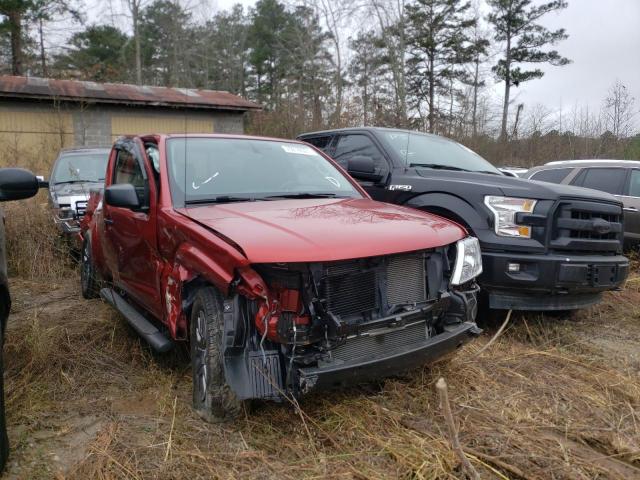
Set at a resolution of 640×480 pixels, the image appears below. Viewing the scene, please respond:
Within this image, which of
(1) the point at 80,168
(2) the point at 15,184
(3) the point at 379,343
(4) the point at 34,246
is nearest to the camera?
(3) the point at 379,343

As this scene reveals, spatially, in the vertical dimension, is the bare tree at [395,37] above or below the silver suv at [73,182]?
above

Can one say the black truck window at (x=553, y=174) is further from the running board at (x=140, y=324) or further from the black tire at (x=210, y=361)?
the black tire at (x=210, y=361)

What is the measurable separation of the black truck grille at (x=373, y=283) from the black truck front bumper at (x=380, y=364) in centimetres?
25

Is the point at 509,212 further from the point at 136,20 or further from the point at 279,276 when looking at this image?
the point at 136,20

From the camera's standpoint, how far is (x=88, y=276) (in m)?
5.97

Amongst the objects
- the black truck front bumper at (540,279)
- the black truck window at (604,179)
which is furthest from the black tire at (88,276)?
the black truck window at (604,179)

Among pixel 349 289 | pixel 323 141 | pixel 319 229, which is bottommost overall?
pixel 349 289

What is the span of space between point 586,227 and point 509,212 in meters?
0.71

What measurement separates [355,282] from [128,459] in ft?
4.77

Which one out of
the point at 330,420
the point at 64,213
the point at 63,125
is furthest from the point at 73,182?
the point at 63,125

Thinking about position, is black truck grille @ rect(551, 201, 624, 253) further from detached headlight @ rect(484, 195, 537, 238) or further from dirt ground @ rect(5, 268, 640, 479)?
dirt ground @ rect(5, 268, 640, 479)

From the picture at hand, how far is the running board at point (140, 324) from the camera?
3.52 m

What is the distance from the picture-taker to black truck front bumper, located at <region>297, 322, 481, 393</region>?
2676 mm

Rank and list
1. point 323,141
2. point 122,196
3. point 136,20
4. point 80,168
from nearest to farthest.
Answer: point 122,196, point 323,141, point 80,168, point 136,20
